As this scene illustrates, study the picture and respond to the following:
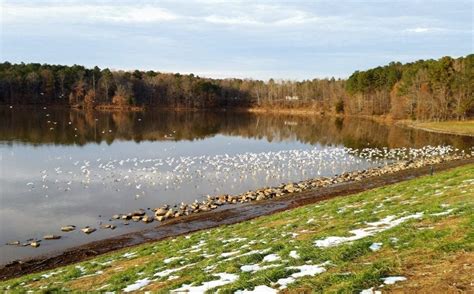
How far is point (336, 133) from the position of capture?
76125 mm

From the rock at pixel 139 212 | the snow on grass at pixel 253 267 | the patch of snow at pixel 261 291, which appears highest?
the patch of snow at pixel 261 291

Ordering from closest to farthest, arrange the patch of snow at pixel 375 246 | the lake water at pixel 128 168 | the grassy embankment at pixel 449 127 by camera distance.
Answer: the patch of snow at pixel 375 246, the lake water at pixel 128 168, the grassy embankment at pixel 449 127

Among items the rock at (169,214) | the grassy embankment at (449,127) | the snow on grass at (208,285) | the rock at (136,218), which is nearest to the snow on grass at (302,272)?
the snow on grass at (208,285)

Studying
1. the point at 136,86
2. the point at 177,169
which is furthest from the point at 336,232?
the point at 136,86

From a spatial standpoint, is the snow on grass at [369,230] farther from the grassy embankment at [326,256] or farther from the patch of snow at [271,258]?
the patch of snow at [271,258]

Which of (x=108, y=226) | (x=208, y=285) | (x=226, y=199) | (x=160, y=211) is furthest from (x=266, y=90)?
(x=208, y=285)

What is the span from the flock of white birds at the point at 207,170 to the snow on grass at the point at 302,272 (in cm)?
2146

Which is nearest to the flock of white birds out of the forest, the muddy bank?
the muddy bank

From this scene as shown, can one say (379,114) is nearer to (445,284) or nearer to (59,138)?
(59,138)

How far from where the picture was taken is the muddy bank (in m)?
17.2

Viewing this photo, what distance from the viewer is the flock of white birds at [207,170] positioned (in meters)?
32.0

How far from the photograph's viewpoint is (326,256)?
9.26 metres

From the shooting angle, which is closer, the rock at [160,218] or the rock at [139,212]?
the rock at [160,218]

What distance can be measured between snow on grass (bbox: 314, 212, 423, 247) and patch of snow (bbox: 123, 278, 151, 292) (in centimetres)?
404
